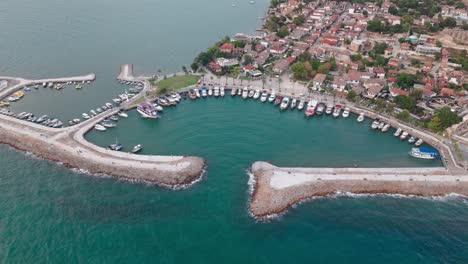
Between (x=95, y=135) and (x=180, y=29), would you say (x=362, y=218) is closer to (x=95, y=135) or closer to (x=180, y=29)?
(x=95, y=135)

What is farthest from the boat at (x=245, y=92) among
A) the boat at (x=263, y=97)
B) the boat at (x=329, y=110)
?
the boat at (x=329, y=110)

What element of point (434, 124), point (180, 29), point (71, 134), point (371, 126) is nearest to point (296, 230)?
point (371, 126)

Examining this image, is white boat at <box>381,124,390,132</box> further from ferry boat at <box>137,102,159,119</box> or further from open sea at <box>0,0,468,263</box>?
ferry boat at <box>137,102,159,119</box>

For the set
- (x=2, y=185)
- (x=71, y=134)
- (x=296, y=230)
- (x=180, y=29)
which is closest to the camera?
(x=296, y=230)

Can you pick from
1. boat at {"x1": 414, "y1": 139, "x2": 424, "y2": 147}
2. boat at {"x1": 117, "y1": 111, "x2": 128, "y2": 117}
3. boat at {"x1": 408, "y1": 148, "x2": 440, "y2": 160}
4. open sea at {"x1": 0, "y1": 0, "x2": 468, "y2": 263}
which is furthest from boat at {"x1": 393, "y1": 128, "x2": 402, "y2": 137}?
boat at {"x1": 117, "y1": 111, "x2": 128, "y2": 117}

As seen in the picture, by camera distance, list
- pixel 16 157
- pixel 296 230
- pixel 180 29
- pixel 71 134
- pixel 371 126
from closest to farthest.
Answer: pixel 296 230, pixel 16 157, pixel 71 134, pixel 371 126, pixel 180 29

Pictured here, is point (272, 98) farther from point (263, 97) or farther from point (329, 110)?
point (329, 110)

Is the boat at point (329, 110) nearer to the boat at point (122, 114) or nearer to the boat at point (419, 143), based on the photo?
the boat at point (419, 143)
